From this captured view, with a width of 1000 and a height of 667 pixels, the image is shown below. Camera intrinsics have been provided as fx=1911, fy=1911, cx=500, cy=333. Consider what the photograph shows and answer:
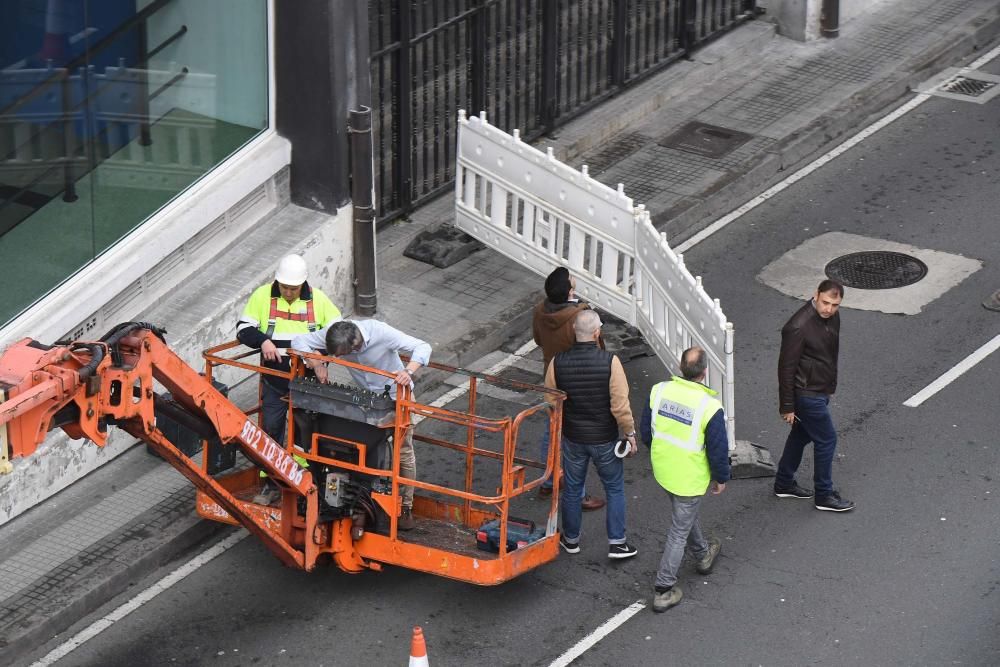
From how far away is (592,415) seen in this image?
11.9 meters

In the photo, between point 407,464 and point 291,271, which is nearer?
point 407,464

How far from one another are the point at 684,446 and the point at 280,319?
2.80 metres

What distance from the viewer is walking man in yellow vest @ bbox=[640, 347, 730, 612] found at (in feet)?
37.2

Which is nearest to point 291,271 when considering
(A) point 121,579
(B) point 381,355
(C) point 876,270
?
(B) point 381,355

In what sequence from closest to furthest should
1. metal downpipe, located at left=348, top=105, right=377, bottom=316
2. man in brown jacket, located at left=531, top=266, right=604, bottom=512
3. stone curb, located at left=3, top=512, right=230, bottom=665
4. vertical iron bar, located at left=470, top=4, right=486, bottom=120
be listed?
stone curb, located at left=3, top=512, right=230, bottom=665 → man in brown jacket, located at left=531, top=266, right=604, bottom=512 → metal downpipe, located at left=348, top=105, right=377, bottom=316 → vertical iron bar, located at left=470, top=4, right=486, bottom=120

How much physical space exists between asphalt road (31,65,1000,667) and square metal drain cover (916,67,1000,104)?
5291mm

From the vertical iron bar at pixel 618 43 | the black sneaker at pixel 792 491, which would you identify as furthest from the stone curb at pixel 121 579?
the vertical iron bar at pixel 618 43

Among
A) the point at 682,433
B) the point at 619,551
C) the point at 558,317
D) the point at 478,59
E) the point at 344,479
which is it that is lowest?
the point at 619,551

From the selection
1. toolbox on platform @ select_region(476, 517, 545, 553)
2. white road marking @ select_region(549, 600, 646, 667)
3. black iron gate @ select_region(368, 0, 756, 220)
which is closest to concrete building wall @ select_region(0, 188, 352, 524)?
black iron gate @ select_region(368, 0, 756, 220)

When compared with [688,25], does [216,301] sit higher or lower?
lower

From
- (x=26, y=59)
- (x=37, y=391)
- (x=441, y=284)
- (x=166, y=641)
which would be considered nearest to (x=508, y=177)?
(x=441, y=284)

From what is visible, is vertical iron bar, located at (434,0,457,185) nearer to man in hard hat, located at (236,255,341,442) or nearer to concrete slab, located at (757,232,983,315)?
concrete slab, located at (757,232,983,315)

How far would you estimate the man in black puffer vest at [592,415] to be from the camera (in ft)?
38.6

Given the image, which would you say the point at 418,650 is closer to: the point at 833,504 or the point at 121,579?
the point at 121,579
